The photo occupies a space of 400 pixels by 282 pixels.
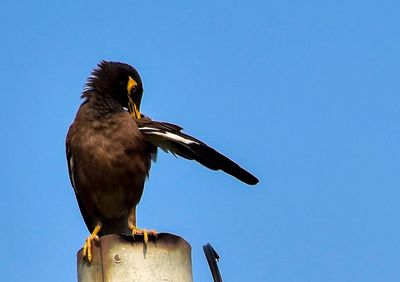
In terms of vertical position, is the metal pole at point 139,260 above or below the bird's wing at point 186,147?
below

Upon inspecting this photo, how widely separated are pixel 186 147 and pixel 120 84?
1483mm

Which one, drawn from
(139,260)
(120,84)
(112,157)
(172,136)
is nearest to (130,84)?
(120,84)

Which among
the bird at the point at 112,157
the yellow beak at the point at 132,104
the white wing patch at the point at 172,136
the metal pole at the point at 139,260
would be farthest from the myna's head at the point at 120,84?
the metal pole at the point at 139,260

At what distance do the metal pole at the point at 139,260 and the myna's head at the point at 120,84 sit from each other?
10.7 ft

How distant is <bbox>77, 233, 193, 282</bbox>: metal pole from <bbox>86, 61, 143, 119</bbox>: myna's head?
3.26 m

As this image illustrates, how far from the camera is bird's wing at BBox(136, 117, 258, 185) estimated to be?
22.3 feet

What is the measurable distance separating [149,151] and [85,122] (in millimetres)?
683

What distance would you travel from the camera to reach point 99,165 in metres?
7.48

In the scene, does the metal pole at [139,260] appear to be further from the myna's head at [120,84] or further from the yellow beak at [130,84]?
the yellow beak at [130,84]

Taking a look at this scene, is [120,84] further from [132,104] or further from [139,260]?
[139,260]

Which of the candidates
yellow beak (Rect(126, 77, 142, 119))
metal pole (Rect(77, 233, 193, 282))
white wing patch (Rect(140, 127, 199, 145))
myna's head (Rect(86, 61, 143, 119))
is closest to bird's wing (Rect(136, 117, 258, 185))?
white wing patch (Rect(140, 127, 199, 145))

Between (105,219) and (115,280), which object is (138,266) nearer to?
(115,280)

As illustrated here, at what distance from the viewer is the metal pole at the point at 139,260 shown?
4.82m

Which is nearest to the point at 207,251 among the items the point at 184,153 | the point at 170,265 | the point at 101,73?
the point at 170,265
